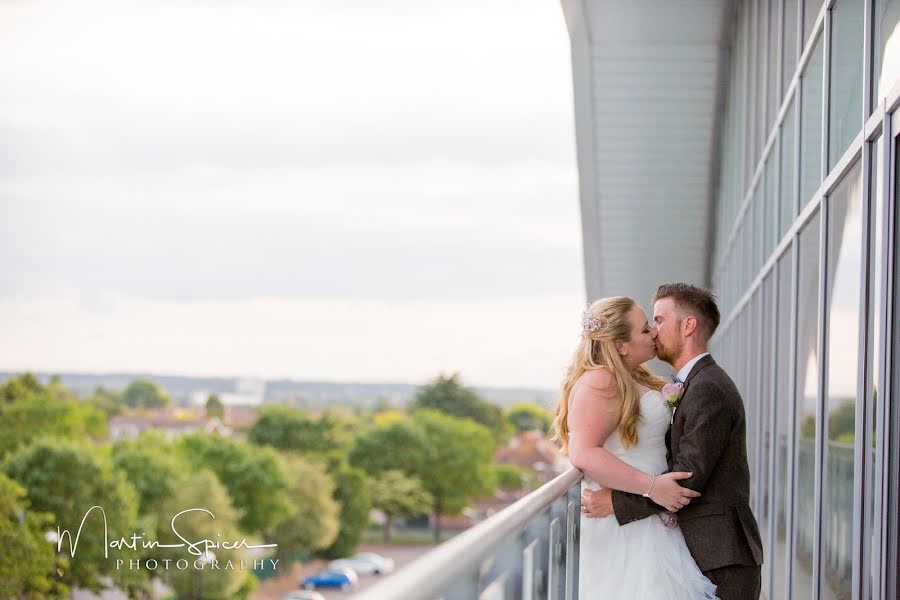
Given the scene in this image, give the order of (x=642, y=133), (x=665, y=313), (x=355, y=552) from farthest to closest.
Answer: (x=355, y=552)
(x=642, y=133)
(x=665, y=313)

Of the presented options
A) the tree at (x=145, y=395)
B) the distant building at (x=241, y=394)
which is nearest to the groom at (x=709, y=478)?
the distant building at (x=241, y=394)

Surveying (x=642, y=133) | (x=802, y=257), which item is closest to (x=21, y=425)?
(x=642, y=133)

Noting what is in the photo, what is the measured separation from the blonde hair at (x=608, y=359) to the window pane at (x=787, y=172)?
6.19 ft

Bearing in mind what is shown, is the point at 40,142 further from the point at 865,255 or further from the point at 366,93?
the point at 865,255

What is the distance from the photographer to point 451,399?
4562 inches

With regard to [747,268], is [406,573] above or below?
below

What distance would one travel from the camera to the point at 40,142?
372 ft

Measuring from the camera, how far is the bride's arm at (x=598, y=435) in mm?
3516

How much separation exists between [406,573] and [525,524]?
3.07 feet

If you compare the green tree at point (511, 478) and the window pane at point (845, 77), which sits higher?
the window pane at point (845, 77)

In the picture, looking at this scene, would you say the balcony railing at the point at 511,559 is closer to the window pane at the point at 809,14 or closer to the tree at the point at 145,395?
the window pane at the point at 809,14

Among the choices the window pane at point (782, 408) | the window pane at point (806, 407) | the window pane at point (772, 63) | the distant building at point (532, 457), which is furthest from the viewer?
the distant building at point (532, 457)

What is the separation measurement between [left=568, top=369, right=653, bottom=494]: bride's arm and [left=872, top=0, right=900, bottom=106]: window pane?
1.11m

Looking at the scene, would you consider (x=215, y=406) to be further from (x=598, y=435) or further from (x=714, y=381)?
(x=714, y=381)
